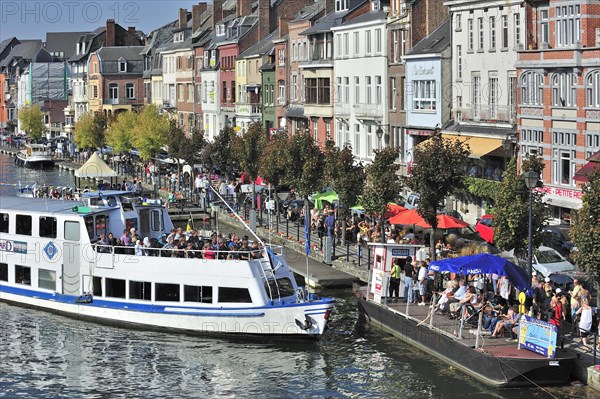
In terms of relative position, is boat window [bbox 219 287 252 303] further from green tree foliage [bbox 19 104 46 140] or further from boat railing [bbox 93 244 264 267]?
green tree foliage [bbox 19 104 46 140]

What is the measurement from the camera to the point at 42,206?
4903 centimetres

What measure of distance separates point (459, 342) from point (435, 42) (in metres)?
36.7

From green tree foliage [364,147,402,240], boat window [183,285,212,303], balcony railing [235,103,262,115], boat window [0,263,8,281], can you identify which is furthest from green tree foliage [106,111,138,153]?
boat window [183,285,212,303]

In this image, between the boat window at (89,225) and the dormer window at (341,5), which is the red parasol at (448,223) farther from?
the dormer window at (341,5)

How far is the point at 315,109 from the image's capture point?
8744 centimetres

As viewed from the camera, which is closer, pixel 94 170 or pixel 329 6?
pixel 94 170

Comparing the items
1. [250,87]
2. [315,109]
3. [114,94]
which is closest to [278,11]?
[250,87]

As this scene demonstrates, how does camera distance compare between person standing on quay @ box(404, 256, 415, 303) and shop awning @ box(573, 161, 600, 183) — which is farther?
shop awning @ box(573, 161, 600, 183)

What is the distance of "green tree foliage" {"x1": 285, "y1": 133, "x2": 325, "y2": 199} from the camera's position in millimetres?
61000

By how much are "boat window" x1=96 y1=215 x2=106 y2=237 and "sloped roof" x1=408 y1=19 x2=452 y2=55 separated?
26759mm

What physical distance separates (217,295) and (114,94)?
107762 millimetres

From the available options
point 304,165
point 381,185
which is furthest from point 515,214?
point 304,165

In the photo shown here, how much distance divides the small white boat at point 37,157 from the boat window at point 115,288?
83738 millimetres

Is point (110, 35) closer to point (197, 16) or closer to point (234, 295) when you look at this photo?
point (197, 16)
